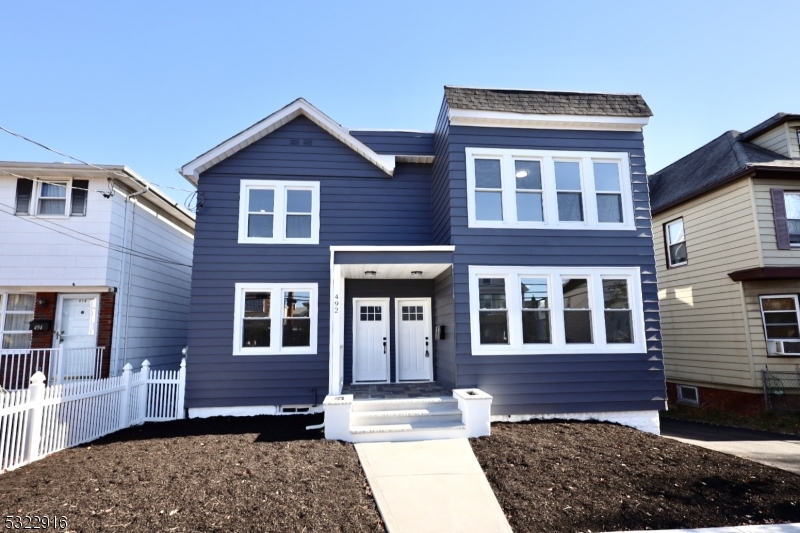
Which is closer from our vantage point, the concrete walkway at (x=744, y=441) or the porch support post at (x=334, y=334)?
the concrete walkway at (x=744, y=441)

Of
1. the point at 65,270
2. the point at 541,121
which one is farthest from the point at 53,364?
the point at 541,121

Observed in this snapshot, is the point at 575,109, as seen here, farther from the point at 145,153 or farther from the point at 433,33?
the point at 145,153

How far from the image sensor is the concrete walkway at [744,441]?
6.50 metres

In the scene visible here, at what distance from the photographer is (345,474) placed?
520 cm

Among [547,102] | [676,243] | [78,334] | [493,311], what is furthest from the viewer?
[676,243]

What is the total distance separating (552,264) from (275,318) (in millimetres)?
5832

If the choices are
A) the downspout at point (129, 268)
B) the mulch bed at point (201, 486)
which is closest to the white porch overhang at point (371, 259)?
the mulch bed at point (201, 486)

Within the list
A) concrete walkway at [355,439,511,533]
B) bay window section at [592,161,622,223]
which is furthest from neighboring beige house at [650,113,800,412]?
concrete walkway at [355,439,511,533]

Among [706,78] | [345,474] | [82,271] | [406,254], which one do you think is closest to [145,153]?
[82,271]

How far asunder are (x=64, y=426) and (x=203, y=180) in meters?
5.17

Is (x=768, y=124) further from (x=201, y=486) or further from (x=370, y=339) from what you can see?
(x=201, y=486)

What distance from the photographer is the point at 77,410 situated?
6.57 meters

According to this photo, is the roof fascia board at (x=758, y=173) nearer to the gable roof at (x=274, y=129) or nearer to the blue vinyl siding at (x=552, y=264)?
the blue vinyl siding at (x=552, y=264)

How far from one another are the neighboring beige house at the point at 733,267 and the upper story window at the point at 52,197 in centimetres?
1579
